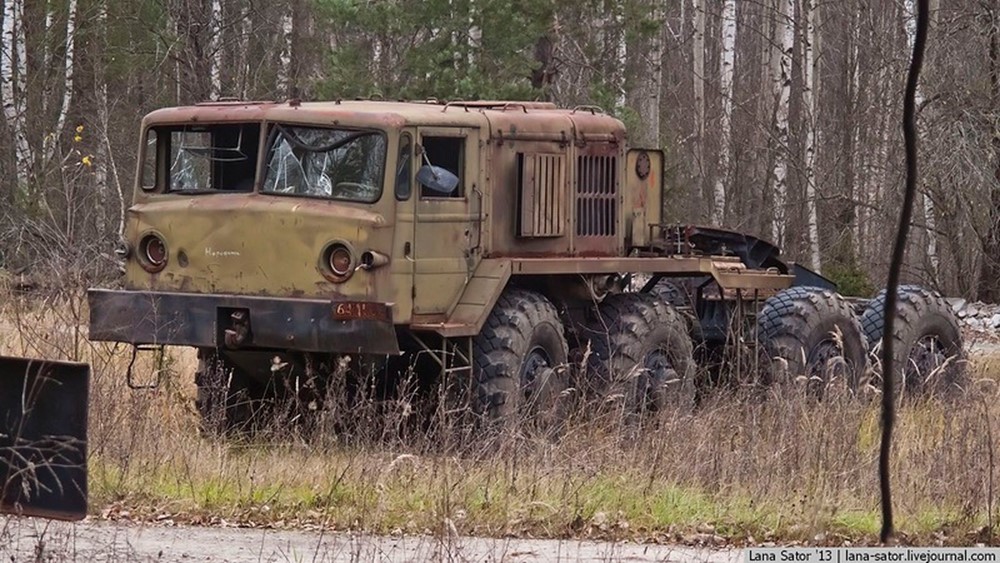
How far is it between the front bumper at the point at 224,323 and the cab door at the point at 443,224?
623 mm

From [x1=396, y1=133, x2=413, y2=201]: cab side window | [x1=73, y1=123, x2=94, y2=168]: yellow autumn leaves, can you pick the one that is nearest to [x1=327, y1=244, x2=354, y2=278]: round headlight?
[x1=396, y1=133, x2=413, y2=201]: cab side window

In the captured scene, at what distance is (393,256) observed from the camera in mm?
11039

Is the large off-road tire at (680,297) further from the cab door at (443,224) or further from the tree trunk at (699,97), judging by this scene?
the tree trunk at (699,97)

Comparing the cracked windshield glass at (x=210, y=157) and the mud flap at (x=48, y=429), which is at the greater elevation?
the cracked windshield glass at (x=210, y=157)

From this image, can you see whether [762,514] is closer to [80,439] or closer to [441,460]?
[441,460]

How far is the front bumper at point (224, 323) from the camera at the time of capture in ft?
35.2

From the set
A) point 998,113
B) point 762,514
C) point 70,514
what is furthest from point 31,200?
point 70,514

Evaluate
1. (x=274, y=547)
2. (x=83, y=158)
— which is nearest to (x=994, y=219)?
(x=83, y=158)

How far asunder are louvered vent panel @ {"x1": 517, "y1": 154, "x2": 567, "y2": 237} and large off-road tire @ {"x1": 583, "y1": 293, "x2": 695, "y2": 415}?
80cm

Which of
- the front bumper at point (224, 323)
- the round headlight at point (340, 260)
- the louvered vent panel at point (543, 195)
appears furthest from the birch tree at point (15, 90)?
the round headlight at point (340, 260)

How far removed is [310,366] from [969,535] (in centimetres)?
460

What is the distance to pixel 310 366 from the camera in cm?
1110

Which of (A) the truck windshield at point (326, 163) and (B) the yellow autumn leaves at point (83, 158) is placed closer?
(A) the truck windshield at point (326, 163)

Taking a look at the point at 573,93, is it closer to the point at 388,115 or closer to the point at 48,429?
the point at 388,115
